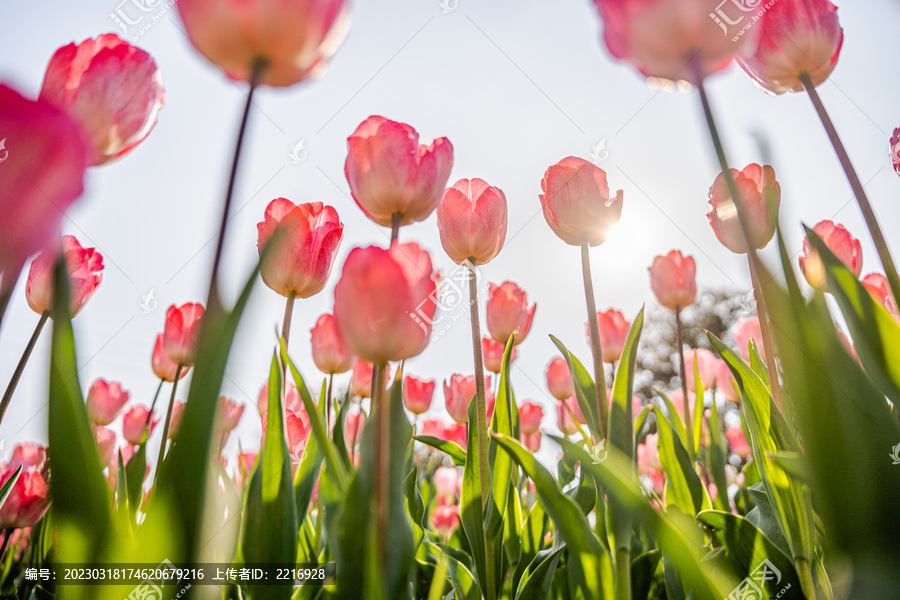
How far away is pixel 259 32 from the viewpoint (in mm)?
519

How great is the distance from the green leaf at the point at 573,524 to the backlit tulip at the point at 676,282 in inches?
56.3

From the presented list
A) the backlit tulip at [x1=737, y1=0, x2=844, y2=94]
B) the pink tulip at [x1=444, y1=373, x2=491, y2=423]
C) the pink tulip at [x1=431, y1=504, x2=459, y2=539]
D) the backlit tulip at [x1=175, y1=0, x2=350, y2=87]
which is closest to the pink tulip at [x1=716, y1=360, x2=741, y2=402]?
the pink tulip at [x1=444, y1=373, x2=491, y2=423]

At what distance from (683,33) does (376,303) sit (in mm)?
558

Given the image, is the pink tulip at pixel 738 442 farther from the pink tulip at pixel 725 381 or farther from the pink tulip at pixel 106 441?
the pink tulip at pixel 106 441

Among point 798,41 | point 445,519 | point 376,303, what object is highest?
point 798,41

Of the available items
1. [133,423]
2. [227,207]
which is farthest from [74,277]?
[133,423]

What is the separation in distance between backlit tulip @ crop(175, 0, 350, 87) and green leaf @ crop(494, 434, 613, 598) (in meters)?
0.51

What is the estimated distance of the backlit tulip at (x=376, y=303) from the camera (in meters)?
0.57

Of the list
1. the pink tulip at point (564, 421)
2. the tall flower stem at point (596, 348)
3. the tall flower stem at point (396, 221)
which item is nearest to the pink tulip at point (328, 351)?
the tall flower stem at point (396, 221)

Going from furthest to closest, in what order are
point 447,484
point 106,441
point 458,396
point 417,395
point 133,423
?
point 447,484 → point 133,423 → point 417,395 → point 106,441 → point 458,396

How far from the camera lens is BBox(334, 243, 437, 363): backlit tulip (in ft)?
1.88

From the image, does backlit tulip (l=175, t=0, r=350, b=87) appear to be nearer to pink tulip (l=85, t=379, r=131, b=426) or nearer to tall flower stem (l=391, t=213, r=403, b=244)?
tall flower stem (l=391, t=213, r=403, b=244)

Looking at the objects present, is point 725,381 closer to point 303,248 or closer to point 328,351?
point 328,351

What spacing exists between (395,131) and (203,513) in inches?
26.9
